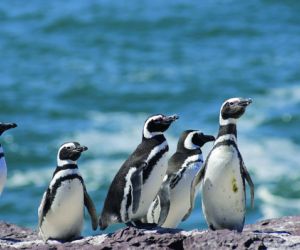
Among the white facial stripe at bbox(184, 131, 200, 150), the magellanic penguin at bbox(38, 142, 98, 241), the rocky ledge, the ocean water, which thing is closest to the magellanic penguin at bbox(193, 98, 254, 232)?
A: the rocky ledge

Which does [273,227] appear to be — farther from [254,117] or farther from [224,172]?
[254,117]

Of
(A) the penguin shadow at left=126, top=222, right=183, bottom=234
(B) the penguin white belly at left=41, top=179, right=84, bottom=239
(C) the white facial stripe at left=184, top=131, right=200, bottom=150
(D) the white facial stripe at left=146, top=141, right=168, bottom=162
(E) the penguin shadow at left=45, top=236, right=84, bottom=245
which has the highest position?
(C) the white facial stripe at left=184, top=131, right=200, bottom=150

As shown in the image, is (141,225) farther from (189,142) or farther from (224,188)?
(189,142)

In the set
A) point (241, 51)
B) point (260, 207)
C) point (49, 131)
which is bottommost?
point (260, 207)

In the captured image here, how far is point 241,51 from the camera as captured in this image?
2944 centimetres

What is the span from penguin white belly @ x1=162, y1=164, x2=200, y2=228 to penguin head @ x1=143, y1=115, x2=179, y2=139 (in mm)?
497

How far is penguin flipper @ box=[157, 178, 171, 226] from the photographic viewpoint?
825 centimetres

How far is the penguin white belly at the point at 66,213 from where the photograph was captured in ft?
26.0

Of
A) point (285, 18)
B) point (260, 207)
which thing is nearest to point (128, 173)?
point (260, 207)

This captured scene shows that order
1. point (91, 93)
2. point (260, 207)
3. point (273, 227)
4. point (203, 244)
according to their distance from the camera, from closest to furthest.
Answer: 1. point (203, 244)
2. point (273, 227)
3. point (260, 207)
4. point (91, 93)

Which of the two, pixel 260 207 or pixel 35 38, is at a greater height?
pixel 35 38

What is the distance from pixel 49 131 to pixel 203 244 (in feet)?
52.8

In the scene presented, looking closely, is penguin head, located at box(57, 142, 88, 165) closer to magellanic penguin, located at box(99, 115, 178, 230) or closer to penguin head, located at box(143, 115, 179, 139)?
magellanic penguin, located at box(99, 115, 178, 230)

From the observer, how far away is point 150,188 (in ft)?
26.3
